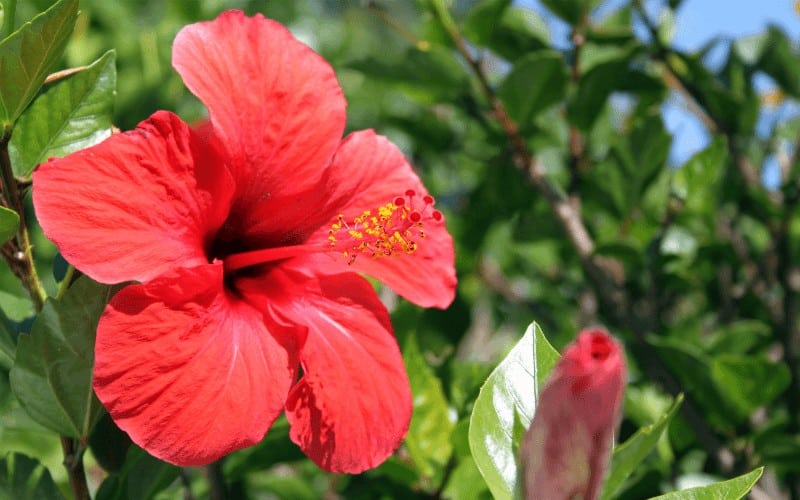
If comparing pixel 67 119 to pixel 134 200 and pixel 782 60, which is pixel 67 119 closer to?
pixel 134 200

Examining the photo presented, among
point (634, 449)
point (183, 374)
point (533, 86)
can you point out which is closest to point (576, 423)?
point (634, 449)

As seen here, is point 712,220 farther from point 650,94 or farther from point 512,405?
point 512,405

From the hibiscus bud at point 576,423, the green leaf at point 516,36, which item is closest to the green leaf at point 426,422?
the hibiscus bud at point 576,423

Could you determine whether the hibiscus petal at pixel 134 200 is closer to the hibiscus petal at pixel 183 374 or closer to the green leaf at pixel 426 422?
the hibiscus petal at pixel 183 374

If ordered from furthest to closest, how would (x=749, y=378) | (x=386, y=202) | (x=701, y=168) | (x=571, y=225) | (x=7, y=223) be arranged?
1. (x=571, y=225)
2. (x=701, y=168)
3. (x=749, y=378)
4. (x=386, y=202)
5. (x=7, y=223)

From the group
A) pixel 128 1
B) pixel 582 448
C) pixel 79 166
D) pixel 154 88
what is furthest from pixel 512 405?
pixel 128 1
